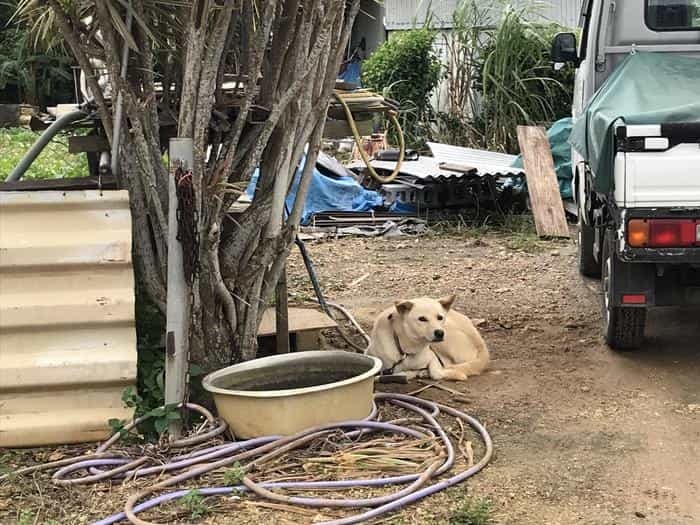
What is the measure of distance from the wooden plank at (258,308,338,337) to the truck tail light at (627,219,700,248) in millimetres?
1811

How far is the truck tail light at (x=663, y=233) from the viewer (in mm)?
4418

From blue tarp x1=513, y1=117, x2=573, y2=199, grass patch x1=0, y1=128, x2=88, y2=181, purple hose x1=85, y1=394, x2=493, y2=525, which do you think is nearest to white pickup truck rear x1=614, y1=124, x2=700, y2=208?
purple hose x1=85, y1=394, x2=493, y2=525

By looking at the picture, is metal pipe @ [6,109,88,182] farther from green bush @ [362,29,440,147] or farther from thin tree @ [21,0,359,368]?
green bush @ [362,29,440,147]

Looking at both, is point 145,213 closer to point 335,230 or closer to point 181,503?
point 181,503

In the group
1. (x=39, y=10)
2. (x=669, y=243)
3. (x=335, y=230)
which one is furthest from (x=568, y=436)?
(x=335, y=230)

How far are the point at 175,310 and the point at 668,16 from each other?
4182 mm

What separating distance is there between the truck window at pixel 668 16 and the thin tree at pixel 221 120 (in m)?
2.65

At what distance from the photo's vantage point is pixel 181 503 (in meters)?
3.39

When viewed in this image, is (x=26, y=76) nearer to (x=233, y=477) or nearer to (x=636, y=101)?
(x=636, y=101)

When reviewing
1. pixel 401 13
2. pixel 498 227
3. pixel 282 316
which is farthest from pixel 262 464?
pixel 401 13

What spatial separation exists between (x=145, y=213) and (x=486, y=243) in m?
5.89

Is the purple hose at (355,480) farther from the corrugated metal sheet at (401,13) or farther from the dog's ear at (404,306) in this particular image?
the corrugated metal sheet at (401,13)

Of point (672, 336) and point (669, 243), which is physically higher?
point (669, 243)

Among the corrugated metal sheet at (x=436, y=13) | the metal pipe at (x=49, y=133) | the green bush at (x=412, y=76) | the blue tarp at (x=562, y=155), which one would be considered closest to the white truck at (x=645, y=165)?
the metal pipe at (x=49, y=133)
